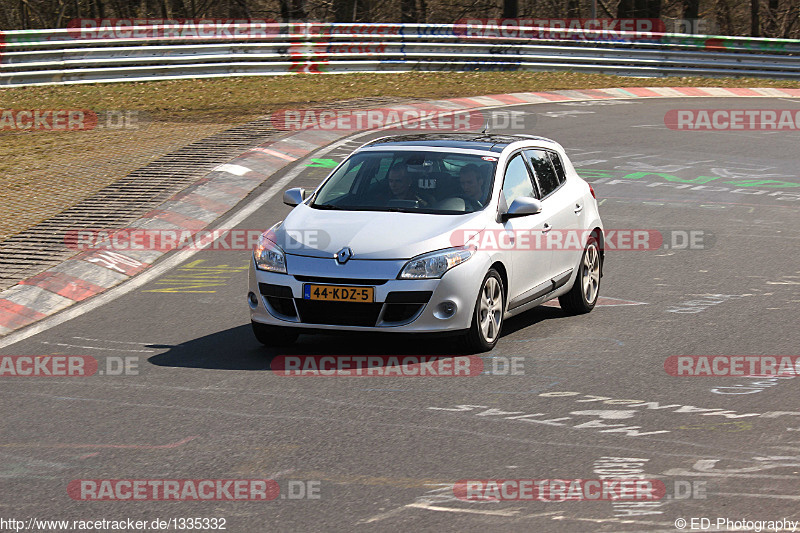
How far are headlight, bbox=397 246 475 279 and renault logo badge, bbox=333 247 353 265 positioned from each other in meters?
0.41

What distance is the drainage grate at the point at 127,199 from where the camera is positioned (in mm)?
12125

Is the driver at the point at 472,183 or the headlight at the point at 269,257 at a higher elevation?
the driver at the point at 472,183

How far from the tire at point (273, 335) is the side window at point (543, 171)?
2662 mm

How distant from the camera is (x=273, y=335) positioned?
895cm

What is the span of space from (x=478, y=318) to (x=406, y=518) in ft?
11.1

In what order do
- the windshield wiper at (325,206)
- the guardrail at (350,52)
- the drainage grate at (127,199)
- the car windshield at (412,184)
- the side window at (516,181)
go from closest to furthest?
the car windshield at (412,184) → the windshield wiper at (325,206) → the side window at (516,181) → the drainage grate at (127,199) → the guardrail at (350,52)

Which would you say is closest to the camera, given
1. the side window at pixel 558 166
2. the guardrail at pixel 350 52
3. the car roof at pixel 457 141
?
the car roof at pixel 457 141

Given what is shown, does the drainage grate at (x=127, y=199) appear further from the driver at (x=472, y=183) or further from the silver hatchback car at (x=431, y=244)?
the driver at (x=472, y=183)

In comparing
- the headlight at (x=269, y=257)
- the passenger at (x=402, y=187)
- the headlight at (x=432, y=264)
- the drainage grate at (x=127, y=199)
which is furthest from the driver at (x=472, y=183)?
the drainage grate at (x=127, y=199)

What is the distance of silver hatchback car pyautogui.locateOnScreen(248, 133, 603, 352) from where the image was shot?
334 inches

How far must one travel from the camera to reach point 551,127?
21062 millimetres

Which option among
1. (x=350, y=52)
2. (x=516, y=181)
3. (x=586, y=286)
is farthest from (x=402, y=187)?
(x=350, y=52)

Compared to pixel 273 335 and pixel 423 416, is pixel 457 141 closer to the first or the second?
pixel 273 335

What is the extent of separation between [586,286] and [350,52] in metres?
18.0
